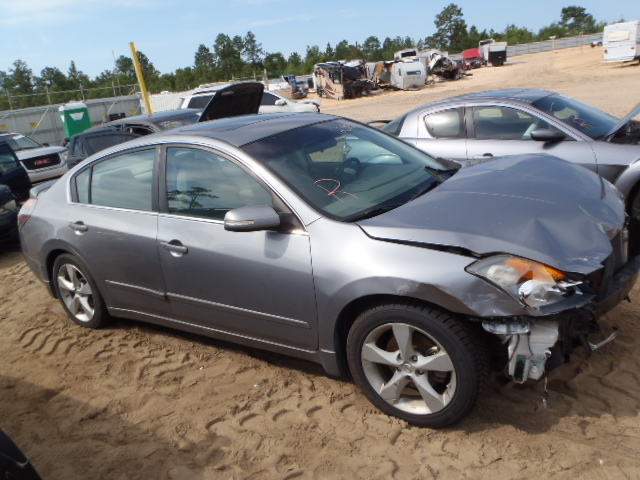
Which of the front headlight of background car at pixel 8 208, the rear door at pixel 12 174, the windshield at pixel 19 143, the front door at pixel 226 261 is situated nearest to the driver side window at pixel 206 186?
the front door at pixel 226 261

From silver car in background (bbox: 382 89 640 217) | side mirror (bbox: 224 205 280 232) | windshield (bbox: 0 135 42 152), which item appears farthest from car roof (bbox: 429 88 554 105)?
windshield (bbox: 0 135 42 152)

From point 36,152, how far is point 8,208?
20.2ft

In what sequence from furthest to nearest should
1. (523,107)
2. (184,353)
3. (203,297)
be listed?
1. (523,107)
2. (184,353)
3. (203,297)

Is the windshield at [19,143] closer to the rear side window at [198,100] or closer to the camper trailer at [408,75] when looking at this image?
Answer: the rear side window at [198,100]

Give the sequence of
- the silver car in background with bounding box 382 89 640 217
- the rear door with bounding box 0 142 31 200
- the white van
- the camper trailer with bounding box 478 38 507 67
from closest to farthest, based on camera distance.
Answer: the silver car in background with bounding box 382 89 640 217 → the rear door with bounding box 0 142 31 200 → the white van → the camper trailer with bounding box 478 38 507 67

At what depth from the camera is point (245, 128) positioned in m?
4.02

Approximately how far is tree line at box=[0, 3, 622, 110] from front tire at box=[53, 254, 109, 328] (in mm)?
36284

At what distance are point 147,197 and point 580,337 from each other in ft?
9.59

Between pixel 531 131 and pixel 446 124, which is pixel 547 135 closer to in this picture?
pixel 531 131

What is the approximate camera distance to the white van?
29750 millimetres

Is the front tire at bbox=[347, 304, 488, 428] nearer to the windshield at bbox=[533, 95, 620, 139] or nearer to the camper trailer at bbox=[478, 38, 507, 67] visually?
the windshield at bbox=[533, 95, 620, 139]

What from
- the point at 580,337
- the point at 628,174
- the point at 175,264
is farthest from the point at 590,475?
the point at 628,174

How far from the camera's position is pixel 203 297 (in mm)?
3793

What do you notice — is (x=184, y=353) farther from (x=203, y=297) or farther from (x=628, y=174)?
(x=628, y=174)
